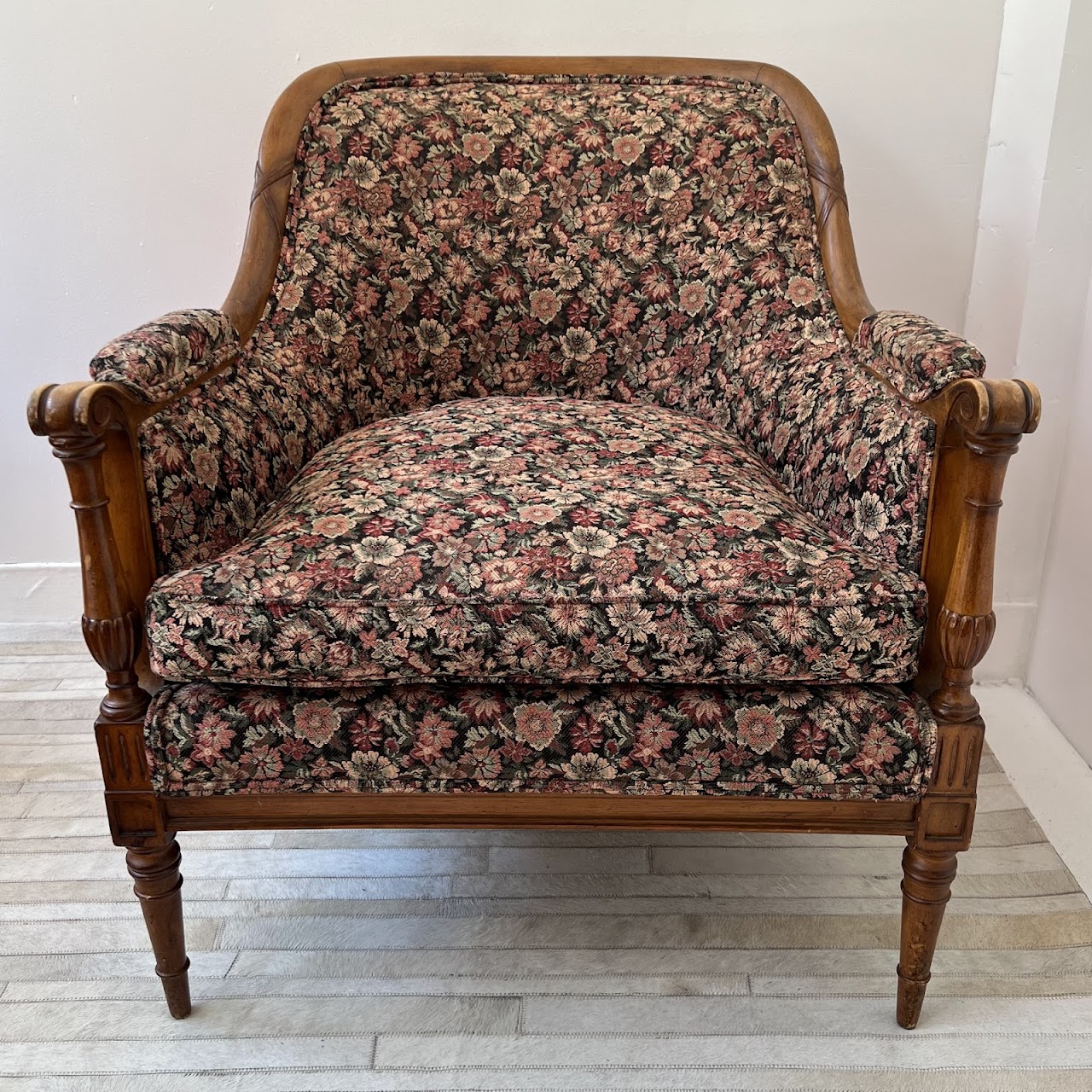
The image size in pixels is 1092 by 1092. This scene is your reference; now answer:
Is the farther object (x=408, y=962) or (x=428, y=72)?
(x=428, y=72)

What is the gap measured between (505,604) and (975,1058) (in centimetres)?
72

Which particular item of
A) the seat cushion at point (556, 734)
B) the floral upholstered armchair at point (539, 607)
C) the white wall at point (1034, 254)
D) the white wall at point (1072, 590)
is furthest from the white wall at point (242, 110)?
the seat cushion at point (556, 734)

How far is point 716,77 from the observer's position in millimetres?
1675

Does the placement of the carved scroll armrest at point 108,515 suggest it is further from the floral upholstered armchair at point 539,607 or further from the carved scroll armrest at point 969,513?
the carved scroll armrest at point 969,513

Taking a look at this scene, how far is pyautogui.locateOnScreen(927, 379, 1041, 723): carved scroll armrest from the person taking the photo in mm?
990

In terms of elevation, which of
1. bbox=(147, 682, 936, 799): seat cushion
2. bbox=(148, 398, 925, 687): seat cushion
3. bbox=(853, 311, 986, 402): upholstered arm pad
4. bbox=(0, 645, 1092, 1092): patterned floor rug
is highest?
bbox=(853, 311, 986, 402): upholstered arm pad

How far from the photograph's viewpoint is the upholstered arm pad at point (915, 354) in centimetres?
109

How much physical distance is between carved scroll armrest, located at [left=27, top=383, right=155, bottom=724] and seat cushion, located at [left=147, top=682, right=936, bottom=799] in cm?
5

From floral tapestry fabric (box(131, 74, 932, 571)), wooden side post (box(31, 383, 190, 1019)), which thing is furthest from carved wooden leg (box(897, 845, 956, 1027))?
wooden side post (box(31, 383, 190, 1019))

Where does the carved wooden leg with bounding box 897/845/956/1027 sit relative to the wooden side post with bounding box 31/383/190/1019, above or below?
below

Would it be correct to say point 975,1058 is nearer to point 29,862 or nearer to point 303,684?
point 303,684

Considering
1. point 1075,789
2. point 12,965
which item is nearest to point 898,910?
point 1075,789

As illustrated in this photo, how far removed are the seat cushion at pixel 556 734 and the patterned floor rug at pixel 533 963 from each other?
0.31m

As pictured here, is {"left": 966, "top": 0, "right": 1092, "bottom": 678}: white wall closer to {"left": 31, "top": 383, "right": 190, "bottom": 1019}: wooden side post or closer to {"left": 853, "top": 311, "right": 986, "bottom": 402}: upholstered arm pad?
{"left": 853, "top": 311, "right": 986, "bottom": 402}: upholstered arm pad
